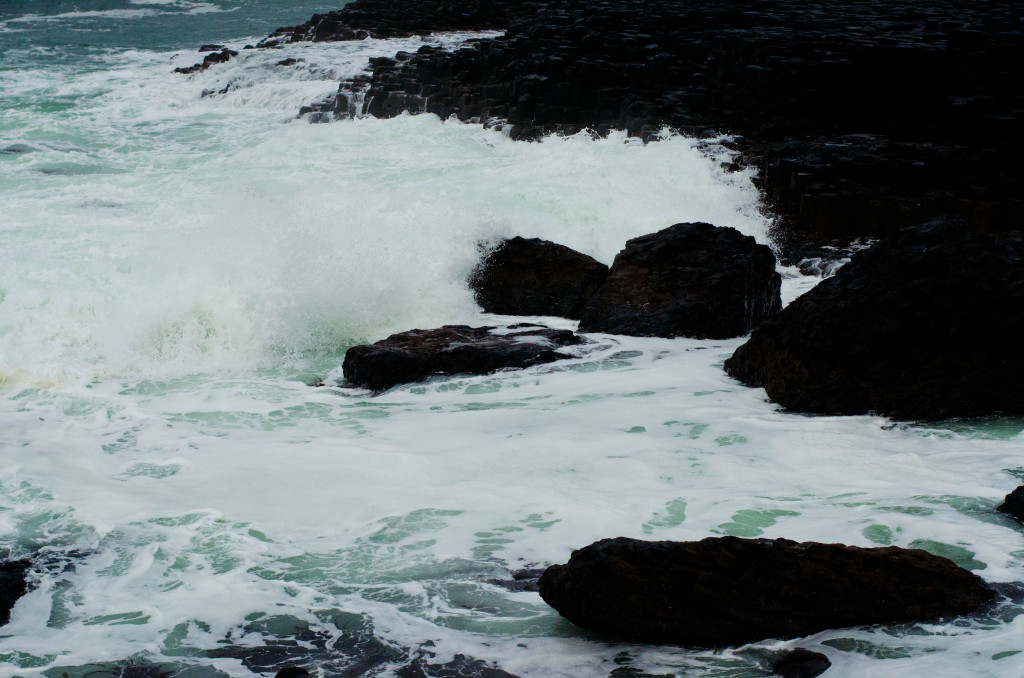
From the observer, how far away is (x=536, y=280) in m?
8.72

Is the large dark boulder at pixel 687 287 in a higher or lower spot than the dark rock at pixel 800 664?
higher

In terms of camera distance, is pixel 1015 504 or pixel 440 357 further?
pixel 440 357

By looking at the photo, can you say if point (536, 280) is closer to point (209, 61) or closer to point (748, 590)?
point (748, 590)

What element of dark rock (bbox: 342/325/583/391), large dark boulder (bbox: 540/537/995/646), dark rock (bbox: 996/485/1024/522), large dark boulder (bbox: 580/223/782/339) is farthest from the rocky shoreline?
large dark boulder (bbox: 540/537/995/646)

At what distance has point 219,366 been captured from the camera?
7988 mm

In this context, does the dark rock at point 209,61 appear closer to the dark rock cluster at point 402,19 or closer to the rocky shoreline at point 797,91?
the dark rock cluster at point 402,19

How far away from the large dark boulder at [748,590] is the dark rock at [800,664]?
12 cm

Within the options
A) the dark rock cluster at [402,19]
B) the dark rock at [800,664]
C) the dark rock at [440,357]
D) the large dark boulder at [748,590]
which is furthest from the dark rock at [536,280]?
the dark rock cluster at [402,19]

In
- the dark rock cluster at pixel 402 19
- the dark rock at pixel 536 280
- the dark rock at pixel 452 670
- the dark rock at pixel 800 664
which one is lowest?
the dark rock at pixel 452 670

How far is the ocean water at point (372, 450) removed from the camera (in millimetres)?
3861

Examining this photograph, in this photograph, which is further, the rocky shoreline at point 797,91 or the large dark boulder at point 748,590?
the rocky shoreline at point 797,91

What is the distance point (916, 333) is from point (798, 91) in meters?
9.47

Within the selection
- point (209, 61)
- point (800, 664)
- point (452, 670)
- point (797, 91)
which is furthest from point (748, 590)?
point (209, 61)

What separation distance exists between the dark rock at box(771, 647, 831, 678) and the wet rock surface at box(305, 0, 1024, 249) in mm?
7442
